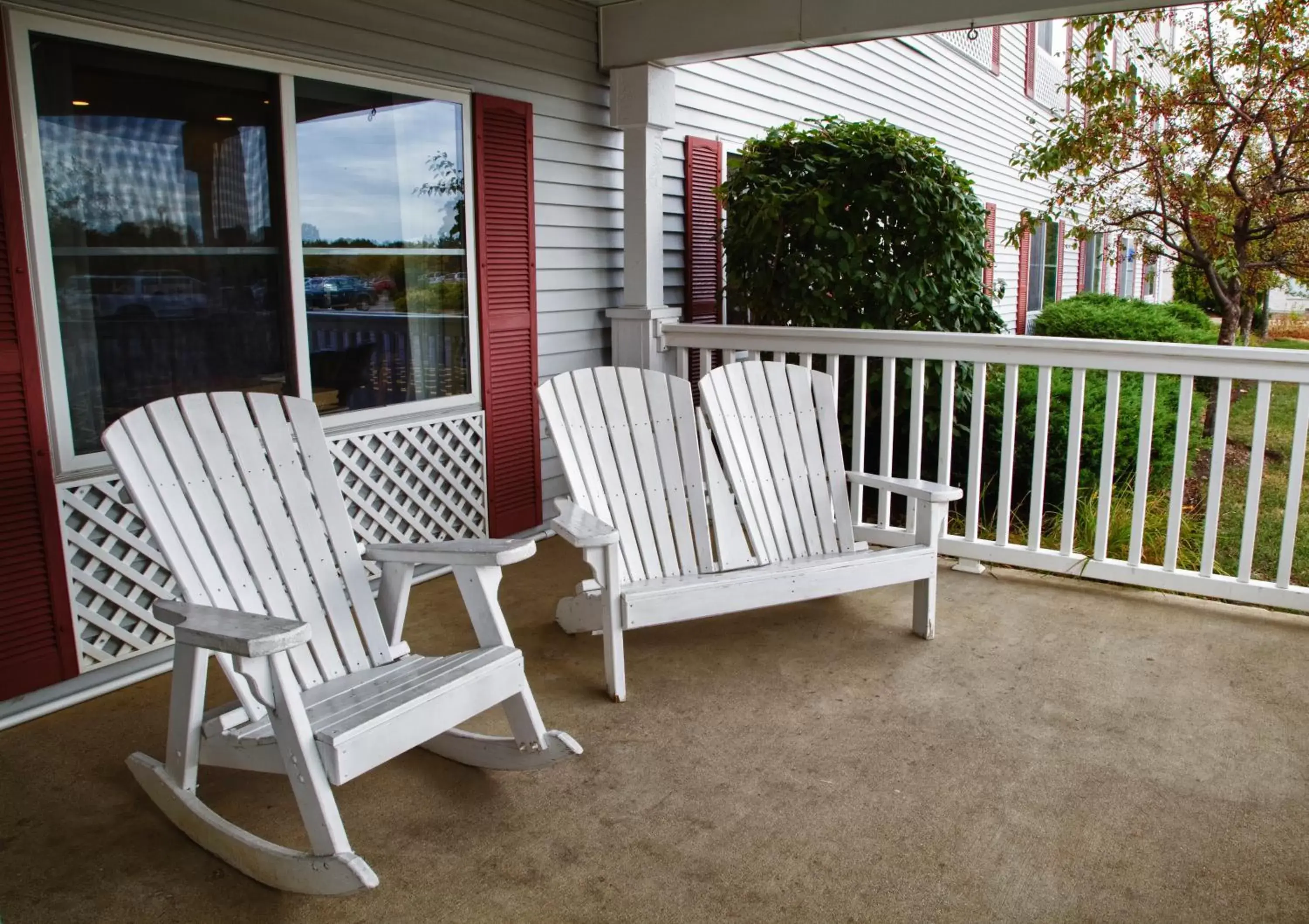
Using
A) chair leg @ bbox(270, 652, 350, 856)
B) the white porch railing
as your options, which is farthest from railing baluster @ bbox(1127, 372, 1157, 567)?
chair leg @ bbox(270, 652, 350, 856)

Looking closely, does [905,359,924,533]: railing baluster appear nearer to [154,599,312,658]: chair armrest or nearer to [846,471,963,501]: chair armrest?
[846,471,963,501]: chair armrest

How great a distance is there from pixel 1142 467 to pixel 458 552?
8.97 feet

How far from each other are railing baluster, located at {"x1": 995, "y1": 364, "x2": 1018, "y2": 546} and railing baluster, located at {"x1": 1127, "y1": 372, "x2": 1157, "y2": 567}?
0.49 meters

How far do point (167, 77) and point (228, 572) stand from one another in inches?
71.1

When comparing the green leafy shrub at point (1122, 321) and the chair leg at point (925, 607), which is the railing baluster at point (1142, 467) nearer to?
the chair leg at point (925, 607)

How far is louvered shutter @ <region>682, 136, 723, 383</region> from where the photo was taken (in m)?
6.12

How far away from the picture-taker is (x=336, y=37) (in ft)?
12.8

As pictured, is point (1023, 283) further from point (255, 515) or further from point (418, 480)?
point (255, 515)

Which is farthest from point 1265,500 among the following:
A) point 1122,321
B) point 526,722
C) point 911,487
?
point 526,722

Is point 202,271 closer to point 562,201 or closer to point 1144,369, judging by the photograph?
point 562,201

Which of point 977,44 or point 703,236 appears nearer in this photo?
point 703,236

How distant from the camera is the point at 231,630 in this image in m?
2.13

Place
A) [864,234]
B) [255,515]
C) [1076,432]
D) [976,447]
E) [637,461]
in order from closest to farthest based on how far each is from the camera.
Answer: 1. [255,515]
2. [637,461]
3. [1076,432]
4. [976,447]
5. [864,234]

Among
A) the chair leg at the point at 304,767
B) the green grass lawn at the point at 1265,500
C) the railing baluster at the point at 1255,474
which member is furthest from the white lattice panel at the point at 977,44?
the chair leg at the point at 304,767
